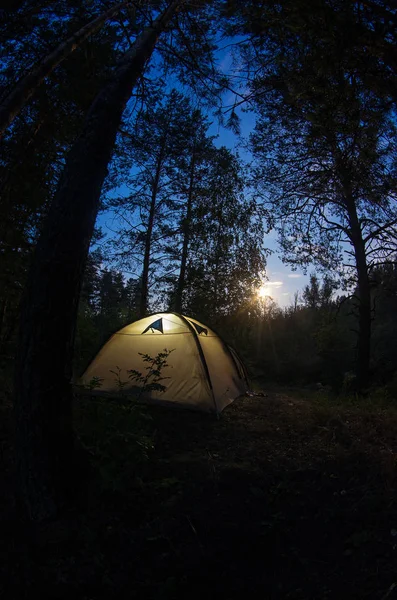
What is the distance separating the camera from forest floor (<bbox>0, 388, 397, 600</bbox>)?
2328 millimetres

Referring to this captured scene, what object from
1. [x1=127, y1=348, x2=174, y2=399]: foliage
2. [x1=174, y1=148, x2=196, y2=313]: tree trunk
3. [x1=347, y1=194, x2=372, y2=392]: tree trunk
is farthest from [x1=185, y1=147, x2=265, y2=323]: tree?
[x1=127, y1=348, x2=174, y2=399]: foliage

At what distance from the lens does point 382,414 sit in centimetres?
603

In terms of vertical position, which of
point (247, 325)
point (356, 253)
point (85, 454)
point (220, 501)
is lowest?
point (220, 501)

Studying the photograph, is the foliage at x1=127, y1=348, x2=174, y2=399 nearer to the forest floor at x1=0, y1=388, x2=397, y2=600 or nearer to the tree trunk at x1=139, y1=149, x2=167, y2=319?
the forest floor at x1=0, y1=388, x2=397, y2=600

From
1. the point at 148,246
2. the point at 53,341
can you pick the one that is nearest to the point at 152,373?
the point at 53,341

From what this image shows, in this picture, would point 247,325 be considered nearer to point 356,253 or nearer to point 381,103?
point 356,253

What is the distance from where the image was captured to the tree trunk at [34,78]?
3.83m

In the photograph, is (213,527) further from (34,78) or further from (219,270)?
(219,270)

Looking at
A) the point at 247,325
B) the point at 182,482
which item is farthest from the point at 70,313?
the point at 247,325

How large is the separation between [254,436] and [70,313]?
10.8 ft

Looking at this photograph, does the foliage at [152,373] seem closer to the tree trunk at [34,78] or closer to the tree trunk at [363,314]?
the tree trunk at [34,78]

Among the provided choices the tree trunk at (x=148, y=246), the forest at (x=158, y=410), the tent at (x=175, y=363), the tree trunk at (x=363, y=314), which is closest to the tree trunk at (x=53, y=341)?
the forest at (x=158, y=410)

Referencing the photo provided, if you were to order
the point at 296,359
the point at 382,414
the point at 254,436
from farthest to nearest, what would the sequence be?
the point at 296,359 < the point at 382,414 < the point at 254,436

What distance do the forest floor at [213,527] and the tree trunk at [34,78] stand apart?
318cm
